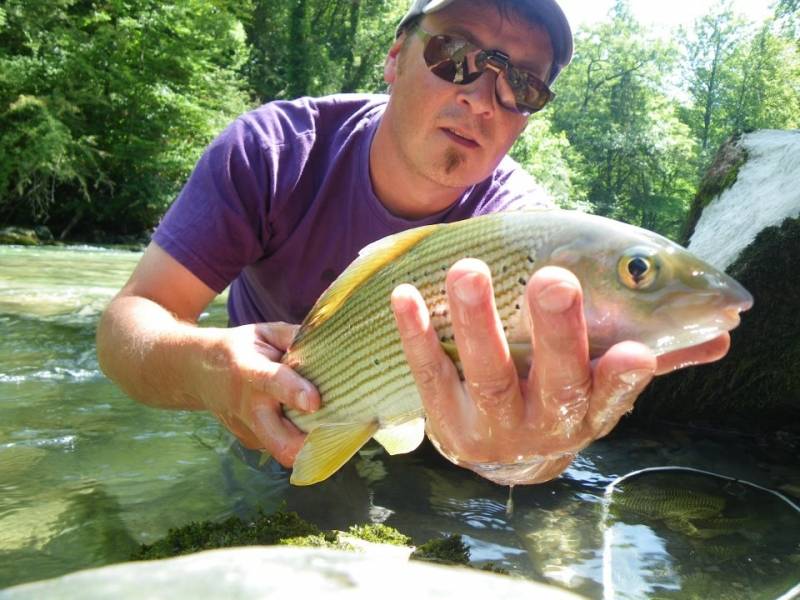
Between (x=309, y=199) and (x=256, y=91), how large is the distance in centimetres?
2908

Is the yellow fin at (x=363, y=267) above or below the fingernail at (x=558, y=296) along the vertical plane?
below

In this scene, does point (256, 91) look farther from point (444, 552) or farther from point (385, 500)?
point (444, 552)

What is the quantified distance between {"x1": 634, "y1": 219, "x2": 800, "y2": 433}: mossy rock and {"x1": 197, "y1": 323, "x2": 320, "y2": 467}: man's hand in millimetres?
3072

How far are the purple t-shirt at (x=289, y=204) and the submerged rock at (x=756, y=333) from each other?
164 centimetres

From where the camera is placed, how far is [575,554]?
275cm

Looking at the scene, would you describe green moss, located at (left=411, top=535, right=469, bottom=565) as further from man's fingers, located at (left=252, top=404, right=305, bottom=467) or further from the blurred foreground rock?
the blurred foreground rock

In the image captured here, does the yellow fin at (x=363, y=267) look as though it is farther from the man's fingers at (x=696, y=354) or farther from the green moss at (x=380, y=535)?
the green moss at (x=380, y=535)

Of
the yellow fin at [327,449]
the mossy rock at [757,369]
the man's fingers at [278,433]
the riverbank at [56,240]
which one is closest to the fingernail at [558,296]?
the yellow fin at [327,449]

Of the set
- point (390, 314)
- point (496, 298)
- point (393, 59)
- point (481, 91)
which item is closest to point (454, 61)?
point (481, 91)

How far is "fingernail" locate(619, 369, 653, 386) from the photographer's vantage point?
4.58 ft

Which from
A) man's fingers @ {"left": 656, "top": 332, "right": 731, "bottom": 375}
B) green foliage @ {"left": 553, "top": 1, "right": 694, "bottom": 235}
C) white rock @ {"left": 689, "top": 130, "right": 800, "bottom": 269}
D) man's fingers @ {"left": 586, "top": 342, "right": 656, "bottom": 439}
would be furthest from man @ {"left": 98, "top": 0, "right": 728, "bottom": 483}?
green foliage @ {"left": 553, "top": 1, "right": 694, "bottom": 235}

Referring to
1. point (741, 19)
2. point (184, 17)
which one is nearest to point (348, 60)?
A: point (184, 17)

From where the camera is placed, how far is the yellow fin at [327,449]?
1.96 metres

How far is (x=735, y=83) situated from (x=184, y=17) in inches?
1336
